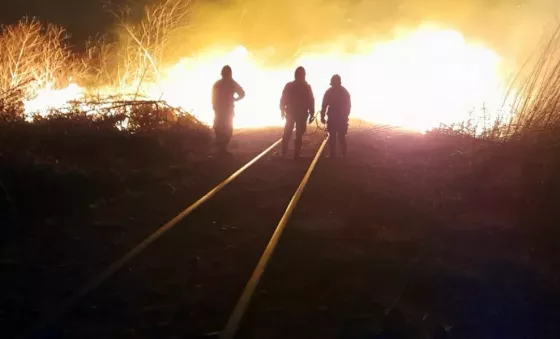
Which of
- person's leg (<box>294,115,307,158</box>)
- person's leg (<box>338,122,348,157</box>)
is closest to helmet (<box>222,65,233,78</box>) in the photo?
person's leg (<box>294,115,307,158</box>)

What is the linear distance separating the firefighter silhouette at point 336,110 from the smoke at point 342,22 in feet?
38.6

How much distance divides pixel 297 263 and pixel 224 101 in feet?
27.3

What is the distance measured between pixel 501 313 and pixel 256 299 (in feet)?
7.11

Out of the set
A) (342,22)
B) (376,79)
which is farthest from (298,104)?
(342,22)

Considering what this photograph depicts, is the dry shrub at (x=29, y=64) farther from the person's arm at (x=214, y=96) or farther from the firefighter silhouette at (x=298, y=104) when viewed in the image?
the firefighter silhouette at (x=298, y=104)

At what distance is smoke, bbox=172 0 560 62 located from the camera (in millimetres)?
23906

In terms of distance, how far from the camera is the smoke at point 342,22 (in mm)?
23906

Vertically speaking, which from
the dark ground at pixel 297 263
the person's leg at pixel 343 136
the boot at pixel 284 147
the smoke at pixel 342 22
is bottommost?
the dark ground at pixel 297 263

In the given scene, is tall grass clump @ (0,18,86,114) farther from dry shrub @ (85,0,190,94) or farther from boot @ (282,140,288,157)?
boot @ (282,140,288,157)

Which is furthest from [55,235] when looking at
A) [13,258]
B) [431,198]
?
[431,198]

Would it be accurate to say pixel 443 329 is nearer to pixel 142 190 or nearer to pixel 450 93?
pixel 142 190

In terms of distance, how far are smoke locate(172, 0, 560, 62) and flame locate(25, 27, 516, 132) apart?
0.86 m

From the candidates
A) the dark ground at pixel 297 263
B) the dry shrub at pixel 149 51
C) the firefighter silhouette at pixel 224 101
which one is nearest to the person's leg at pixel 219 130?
the firefighter silhouette at pixel 224 101

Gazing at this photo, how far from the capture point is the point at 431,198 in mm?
9766
